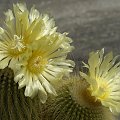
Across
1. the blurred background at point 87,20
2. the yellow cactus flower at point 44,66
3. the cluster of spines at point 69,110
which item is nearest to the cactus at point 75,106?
the cluster of spines at point 69,110

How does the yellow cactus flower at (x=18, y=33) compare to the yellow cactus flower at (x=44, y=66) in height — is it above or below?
above

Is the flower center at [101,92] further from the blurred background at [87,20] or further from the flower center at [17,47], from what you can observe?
the blurred background at [87,20]

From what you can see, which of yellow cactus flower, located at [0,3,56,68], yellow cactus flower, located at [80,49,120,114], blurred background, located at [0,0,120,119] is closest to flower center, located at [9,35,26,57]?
yellow cactus flower, located at [0,3,56,68]

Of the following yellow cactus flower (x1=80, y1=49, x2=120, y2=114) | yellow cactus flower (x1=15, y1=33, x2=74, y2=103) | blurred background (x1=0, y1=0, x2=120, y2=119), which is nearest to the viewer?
yellow cactus flower (x1=15, y1=33, x2=74, y2=103)

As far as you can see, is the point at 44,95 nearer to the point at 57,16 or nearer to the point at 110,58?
the point at 110,58

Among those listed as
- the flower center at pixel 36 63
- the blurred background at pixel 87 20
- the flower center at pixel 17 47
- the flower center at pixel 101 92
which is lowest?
the flower center at pixel 101 92

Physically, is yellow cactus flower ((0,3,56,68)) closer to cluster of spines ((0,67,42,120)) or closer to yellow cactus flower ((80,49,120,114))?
cluster of spines ((0,67,42,120))
